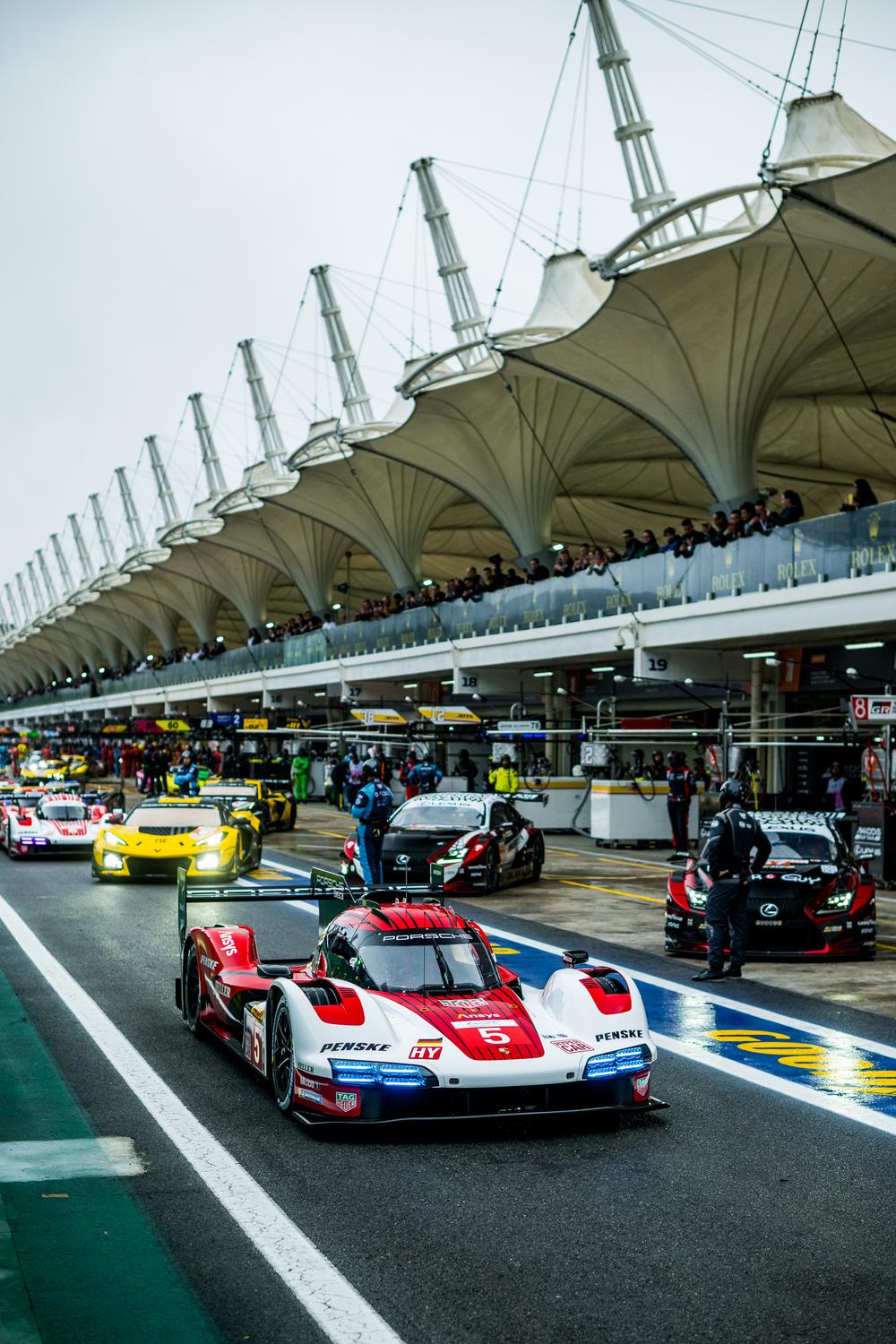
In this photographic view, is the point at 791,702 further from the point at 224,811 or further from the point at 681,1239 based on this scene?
the point at 681,1239

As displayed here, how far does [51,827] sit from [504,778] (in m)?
10.6

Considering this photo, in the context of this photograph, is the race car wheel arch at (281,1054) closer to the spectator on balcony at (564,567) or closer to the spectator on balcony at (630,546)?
the spectator on balcony at (630,546)

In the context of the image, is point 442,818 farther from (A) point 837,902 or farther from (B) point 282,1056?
(B) point 282,1056

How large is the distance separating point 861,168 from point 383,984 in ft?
55.2

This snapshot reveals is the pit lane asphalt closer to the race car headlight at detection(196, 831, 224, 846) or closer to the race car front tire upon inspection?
the race car front tire

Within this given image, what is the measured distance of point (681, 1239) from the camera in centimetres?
590

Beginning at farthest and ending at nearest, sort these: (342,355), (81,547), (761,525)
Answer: (81,547) < (342,355) < (761,525)

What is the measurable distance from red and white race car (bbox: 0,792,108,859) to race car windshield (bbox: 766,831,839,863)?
1373cm

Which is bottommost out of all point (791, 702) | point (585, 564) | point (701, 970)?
point (701, 970)

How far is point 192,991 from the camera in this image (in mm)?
10422

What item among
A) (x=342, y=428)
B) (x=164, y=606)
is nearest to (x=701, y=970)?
(x=342, y=428)

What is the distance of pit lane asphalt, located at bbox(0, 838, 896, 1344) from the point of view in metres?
5.07

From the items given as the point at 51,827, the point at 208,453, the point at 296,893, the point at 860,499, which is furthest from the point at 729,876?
the point at 208,453

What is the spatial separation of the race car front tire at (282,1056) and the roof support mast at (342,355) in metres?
46.3
